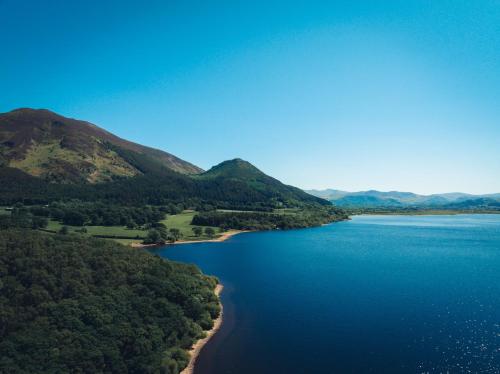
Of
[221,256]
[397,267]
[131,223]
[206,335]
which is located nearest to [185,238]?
[131,223]

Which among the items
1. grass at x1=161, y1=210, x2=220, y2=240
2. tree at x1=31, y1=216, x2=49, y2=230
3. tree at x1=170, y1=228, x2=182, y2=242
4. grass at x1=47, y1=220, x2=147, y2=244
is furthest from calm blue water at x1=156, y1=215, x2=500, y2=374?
tree at x1=31, y1=216, x2=49, y2=230

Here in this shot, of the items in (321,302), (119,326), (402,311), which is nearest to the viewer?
(119,326)

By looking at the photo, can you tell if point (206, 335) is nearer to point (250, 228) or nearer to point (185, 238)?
point (185, 238)

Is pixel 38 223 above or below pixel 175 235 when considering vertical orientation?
above

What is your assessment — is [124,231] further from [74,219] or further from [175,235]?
[74,219]

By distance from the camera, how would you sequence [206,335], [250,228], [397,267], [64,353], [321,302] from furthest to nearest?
[250,228]
[397,267]
[321,302]
[206,335]
[64,353]

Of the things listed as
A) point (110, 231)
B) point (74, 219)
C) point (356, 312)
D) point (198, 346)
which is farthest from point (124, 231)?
point (356, 312)

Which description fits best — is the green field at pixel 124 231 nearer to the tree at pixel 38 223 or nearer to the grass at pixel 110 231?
the grass at pixel 110 231
